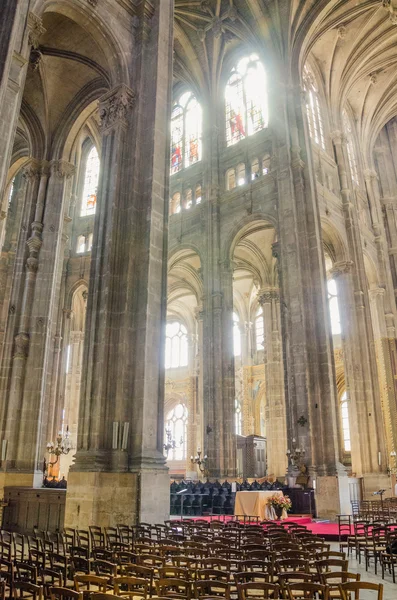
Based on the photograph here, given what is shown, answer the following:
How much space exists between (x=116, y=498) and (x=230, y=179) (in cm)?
1932

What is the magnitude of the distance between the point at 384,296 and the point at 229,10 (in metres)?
18.3

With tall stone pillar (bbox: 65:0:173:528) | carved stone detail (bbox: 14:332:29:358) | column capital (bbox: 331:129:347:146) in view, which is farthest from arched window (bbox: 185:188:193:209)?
carved stone detail (bbox: 14:332:29:358)

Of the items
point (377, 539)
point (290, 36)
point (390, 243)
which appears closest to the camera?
point (377, 539)

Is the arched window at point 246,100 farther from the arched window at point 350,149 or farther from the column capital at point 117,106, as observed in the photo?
the column capital at point 117,106

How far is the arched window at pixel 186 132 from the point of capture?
29.6 metres

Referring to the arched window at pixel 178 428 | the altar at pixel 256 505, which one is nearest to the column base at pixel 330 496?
the altar at pixel 256 505

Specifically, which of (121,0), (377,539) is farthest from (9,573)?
(121,0)

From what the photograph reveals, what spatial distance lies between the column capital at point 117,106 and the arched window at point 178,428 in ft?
93.0

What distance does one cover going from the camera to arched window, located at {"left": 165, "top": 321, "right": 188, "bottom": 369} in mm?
42844

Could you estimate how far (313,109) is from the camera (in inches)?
1088

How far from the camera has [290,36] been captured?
24.8 meters

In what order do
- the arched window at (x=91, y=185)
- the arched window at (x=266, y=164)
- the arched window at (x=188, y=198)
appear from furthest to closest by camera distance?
the arched window at (x=91, y=185) → the arched window at (x=188, y=198) → the arched window at (x=266, y=164)

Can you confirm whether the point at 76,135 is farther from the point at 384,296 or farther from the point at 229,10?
the point at 384,296

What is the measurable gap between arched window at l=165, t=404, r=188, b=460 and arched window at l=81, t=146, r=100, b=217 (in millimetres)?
17983
